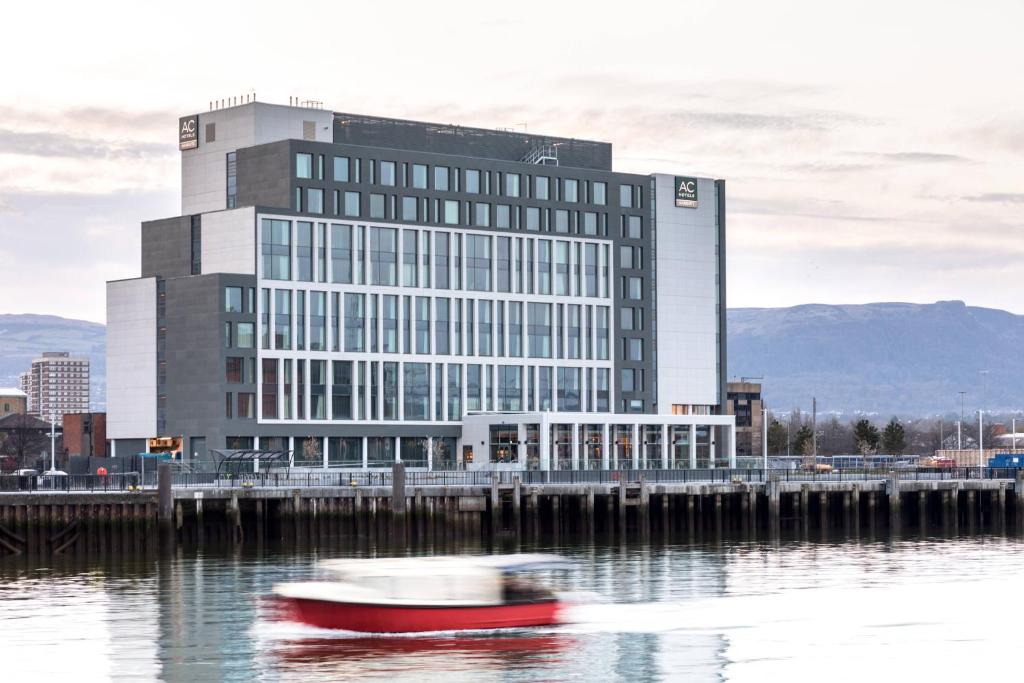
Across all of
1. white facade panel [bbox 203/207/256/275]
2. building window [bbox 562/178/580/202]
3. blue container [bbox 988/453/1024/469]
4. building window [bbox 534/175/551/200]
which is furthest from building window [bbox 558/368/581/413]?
blue container [bbox 988/453/1024/469]

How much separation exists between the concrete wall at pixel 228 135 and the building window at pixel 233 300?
43.3ft

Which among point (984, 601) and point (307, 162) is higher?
point (307, 162)

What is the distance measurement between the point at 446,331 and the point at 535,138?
25193mm

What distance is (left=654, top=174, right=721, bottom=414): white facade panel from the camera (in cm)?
18438

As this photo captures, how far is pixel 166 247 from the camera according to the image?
16725 centimetres

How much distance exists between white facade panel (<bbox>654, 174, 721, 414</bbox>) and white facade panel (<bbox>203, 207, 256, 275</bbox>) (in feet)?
155

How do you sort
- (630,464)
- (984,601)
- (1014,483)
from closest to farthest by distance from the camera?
(984,601)
(1014,483)
(630,464)

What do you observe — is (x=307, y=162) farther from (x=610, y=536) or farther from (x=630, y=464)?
(x=610, y=536)

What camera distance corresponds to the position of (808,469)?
438 ft

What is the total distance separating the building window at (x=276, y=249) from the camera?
15900 cm

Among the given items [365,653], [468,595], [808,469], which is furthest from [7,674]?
[808,469]

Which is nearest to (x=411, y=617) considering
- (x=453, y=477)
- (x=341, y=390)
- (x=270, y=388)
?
(x=453, y=477)

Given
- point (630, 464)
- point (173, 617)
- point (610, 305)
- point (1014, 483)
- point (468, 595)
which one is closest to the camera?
point (468, 595)

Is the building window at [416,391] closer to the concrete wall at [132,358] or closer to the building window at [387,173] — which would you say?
the building window at [387,173]
